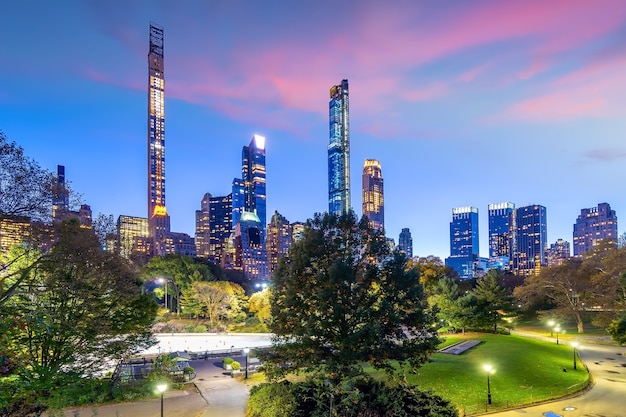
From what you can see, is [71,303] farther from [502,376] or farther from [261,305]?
[261,305]

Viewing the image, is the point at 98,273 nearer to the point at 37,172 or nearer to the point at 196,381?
the point at 37,172

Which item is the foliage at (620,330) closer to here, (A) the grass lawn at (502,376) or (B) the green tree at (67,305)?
(A) the grass lawn at (502,376)

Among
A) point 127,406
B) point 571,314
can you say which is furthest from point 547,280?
point 127,406

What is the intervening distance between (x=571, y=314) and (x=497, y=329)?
32.3 feet

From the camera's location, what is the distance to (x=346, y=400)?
1578 cm

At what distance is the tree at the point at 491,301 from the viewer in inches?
1732

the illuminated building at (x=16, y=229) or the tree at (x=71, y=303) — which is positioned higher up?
the illuminated building at (x=16, y=229)

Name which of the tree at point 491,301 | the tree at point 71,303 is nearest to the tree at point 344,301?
the tree at point 71,303

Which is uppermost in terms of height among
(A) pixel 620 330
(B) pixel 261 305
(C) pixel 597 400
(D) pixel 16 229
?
(D) pixel 16 229

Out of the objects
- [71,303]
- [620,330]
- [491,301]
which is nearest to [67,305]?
[71,303]

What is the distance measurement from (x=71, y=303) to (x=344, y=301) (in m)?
12.3

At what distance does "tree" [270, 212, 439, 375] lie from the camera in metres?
16.1

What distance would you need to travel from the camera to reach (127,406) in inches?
826

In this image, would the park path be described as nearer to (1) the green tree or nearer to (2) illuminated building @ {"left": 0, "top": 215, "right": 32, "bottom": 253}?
(1) the green tree
